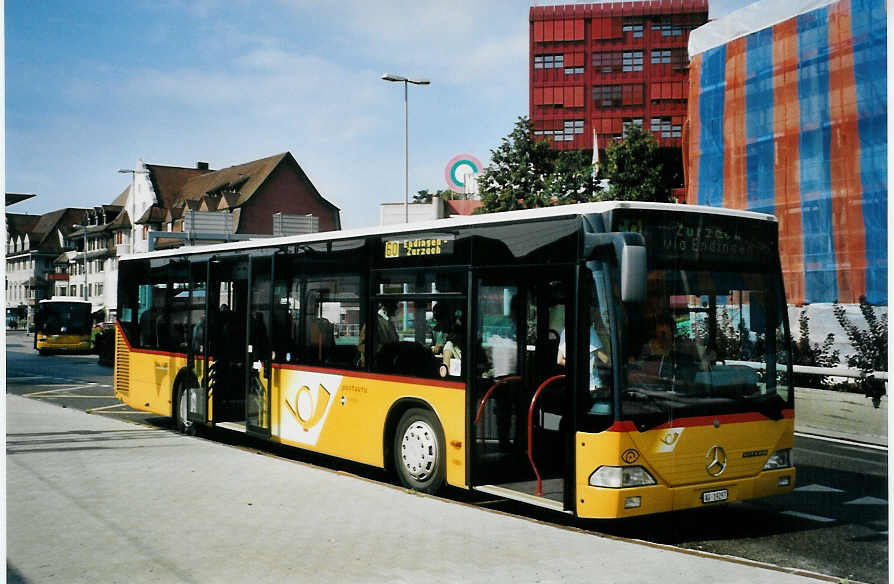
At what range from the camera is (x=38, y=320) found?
4806 centimetres

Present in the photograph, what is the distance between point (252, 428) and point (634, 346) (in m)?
6.76

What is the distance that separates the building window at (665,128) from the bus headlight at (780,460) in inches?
2941

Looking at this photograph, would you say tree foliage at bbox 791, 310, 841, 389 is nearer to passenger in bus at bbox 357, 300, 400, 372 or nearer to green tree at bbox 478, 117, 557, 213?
passenger in bus at bbox 357, 300, 400, 372

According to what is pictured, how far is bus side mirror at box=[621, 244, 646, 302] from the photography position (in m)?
7.04

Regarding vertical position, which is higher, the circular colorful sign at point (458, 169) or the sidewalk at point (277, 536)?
the circular colorful sign at point (458, 169)

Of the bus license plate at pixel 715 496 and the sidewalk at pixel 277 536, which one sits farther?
the bus license plate at pixel 715 496

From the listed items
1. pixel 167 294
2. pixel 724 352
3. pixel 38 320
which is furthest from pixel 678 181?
pixel 724 352

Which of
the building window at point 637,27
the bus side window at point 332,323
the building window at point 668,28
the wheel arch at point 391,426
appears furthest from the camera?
the building window at point 637,27

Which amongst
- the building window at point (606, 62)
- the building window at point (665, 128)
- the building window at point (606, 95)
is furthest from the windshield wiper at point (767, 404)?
the building window at point (606, 62)

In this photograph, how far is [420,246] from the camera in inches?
388

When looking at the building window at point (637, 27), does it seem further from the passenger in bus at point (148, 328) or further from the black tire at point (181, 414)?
the black tire at point (181, 414)

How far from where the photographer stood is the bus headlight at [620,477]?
24.6 feet

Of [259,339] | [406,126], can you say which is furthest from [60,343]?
[259,339]

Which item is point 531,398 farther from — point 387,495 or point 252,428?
point 252,428
